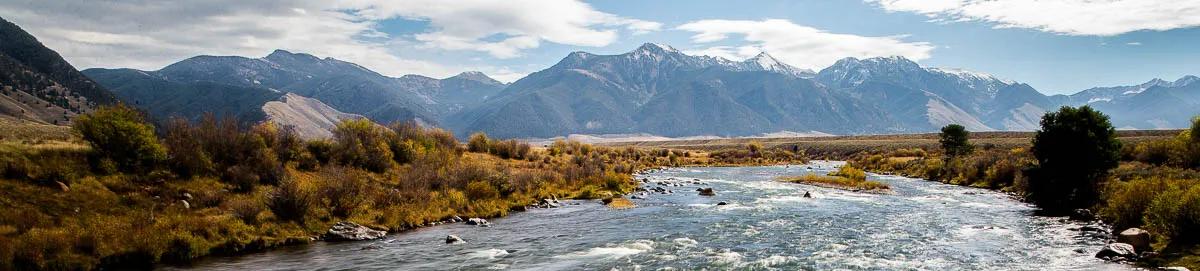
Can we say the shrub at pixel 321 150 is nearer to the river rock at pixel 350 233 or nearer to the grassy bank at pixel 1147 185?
the river rock at pixel 350 233

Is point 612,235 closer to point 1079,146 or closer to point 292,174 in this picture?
point 292,174

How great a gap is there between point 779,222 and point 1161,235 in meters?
15.0

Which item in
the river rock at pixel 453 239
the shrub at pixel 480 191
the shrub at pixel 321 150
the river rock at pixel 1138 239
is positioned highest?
the shrub at pixel 321 150

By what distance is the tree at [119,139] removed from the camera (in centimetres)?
2948

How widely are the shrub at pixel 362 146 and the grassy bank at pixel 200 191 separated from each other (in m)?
0.10

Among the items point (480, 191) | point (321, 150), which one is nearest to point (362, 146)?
point (321, 150)

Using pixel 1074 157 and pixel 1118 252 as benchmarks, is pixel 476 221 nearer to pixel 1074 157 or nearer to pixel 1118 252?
pixel 1118 252

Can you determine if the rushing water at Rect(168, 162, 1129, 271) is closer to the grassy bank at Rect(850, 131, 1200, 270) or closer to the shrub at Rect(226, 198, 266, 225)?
the grassy bank at Rect(850, 131, 1200, 270)

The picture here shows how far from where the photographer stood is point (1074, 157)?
37.0m

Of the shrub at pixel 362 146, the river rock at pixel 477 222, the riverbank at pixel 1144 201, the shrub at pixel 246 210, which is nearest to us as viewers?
the riverbank at pixel 1144 201

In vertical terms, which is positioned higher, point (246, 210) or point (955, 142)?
point (955, 142)

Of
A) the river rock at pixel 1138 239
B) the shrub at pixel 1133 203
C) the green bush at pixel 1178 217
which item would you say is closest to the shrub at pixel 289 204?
the river rock at pixel 1138 239

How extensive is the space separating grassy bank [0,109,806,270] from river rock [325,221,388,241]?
691 mm

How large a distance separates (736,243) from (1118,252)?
13027mm
